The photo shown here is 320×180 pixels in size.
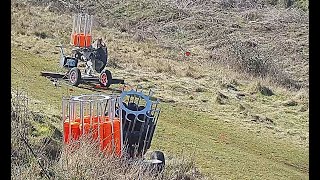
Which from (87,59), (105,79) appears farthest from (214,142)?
(87,59)

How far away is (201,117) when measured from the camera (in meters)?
9.41

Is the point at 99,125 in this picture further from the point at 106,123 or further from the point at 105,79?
the point at 105,79

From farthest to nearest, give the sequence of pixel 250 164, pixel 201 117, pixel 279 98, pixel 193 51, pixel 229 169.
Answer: pixel 193 51 < pixel 279 98 < pixel 201 117 < pixel 250 164 < pixel 229 169

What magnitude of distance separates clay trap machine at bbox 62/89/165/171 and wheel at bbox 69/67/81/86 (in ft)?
15.2

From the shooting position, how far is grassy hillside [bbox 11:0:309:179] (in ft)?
24.0

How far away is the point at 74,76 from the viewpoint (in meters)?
9.85

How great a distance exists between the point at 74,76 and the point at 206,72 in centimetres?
490

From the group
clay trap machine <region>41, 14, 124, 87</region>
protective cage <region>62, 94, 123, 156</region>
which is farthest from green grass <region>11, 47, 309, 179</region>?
protective cage <region>62, 94, 123, 156</region>

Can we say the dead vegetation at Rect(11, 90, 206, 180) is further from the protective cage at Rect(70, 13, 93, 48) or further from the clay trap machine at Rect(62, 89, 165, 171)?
the protective cage at Rect(70, 13, 93, 48)

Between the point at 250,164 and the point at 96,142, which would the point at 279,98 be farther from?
the point at 96,142

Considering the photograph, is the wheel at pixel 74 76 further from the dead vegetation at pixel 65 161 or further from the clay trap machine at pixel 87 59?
the dead vegetation at pixel 65 161
